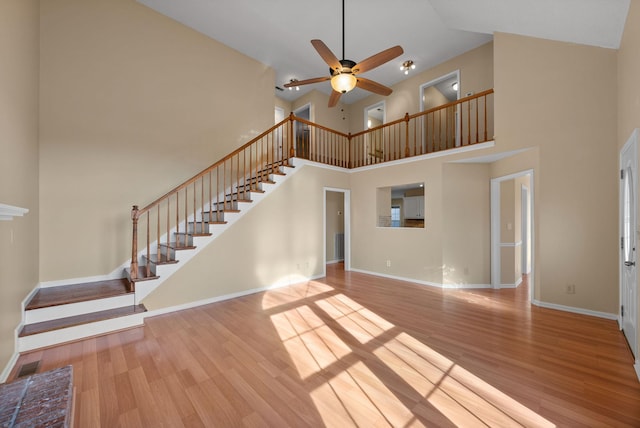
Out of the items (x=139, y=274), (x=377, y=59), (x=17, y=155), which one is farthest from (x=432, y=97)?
(x=17, y=155)

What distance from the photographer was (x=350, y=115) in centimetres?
850

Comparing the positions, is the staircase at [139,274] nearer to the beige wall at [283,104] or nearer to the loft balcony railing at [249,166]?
the loft balcony railing at [249,166]

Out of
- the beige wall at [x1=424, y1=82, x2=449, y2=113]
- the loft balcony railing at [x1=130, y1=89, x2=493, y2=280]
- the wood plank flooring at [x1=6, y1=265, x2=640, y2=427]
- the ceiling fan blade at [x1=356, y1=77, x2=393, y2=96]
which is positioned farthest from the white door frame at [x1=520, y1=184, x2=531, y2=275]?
the ceiling fan blade at [x1=356, y1=77, x2=393, y2=96]

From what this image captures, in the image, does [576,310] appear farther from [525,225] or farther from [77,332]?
[77,332]

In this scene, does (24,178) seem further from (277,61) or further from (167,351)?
(277,61)

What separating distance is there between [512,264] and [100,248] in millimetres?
7391

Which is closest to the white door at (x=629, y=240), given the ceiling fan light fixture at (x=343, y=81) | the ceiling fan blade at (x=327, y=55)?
the ceiling fan light fixture at (x=343, y=81)

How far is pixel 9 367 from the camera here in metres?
2.35

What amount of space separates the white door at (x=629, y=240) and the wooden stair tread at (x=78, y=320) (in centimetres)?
548

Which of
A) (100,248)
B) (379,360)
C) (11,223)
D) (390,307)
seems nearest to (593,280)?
(390,307)

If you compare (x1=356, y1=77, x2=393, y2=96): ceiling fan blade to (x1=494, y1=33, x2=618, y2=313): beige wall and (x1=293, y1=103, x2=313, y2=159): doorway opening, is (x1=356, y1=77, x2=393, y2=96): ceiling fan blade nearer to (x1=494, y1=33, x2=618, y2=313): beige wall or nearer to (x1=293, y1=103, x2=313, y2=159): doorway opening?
(x1=494, y1=33, x2=618, y2=313): beige wall

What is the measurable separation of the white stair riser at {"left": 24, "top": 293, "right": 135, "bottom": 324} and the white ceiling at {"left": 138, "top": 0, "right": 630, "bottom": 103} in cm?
502

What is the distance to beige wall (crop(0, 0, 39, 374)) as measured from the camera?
91.8 inches

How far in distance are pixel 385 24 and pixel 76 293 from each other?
22.1 feet
